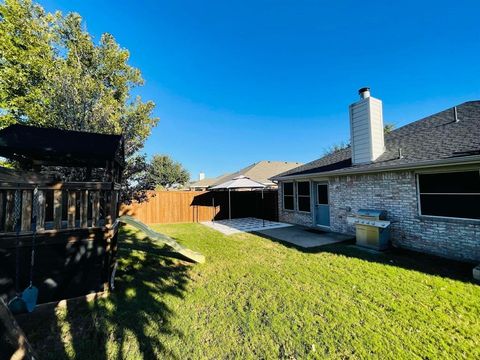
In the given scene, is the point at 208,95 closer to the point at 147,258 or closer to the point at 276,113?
the point at 276,113

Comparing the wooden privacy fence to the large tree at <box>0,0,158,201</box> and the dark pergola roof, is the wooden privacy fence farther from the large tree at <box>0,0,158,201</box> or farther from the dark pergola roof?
the dark pergola roof

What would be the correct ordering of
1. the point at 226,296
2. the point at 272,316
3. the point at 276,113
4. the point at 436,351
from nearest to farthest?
the point at 436,351 < the point at 272,316 < the point at 226,296 < the point at 276,113

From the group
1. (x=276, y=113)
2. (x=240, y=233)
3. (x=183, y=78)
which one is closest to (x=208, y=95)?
(x=183, y=78)

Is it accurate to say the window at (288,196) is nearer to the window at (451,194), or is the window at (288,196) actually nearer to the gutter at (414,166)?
the gutter at (414,166)

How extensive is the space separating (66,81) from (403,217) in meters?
12.8

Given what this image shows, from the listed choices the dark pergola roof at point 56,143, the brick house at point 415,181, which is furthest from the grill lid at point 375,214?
the dark pergola roof at point 56,143

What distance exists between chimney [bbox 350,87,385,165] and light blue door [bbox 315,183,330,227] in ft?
6.59

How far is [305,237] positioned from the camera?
8.15 metres

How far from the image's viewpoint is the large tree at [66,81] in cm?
846

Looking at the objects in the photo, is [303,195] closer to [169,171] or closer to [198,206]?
[198,206]

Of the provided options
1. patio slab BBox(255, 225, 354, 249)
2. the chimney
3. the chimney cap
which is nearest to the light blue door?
patio slab BBox(255, 225, 354, 249)

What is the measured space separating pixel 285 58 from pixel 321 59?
2.15 metres

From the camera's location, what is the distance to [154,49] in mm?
13102

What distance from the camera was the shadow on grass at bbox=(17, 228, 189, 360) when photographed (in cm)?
246
